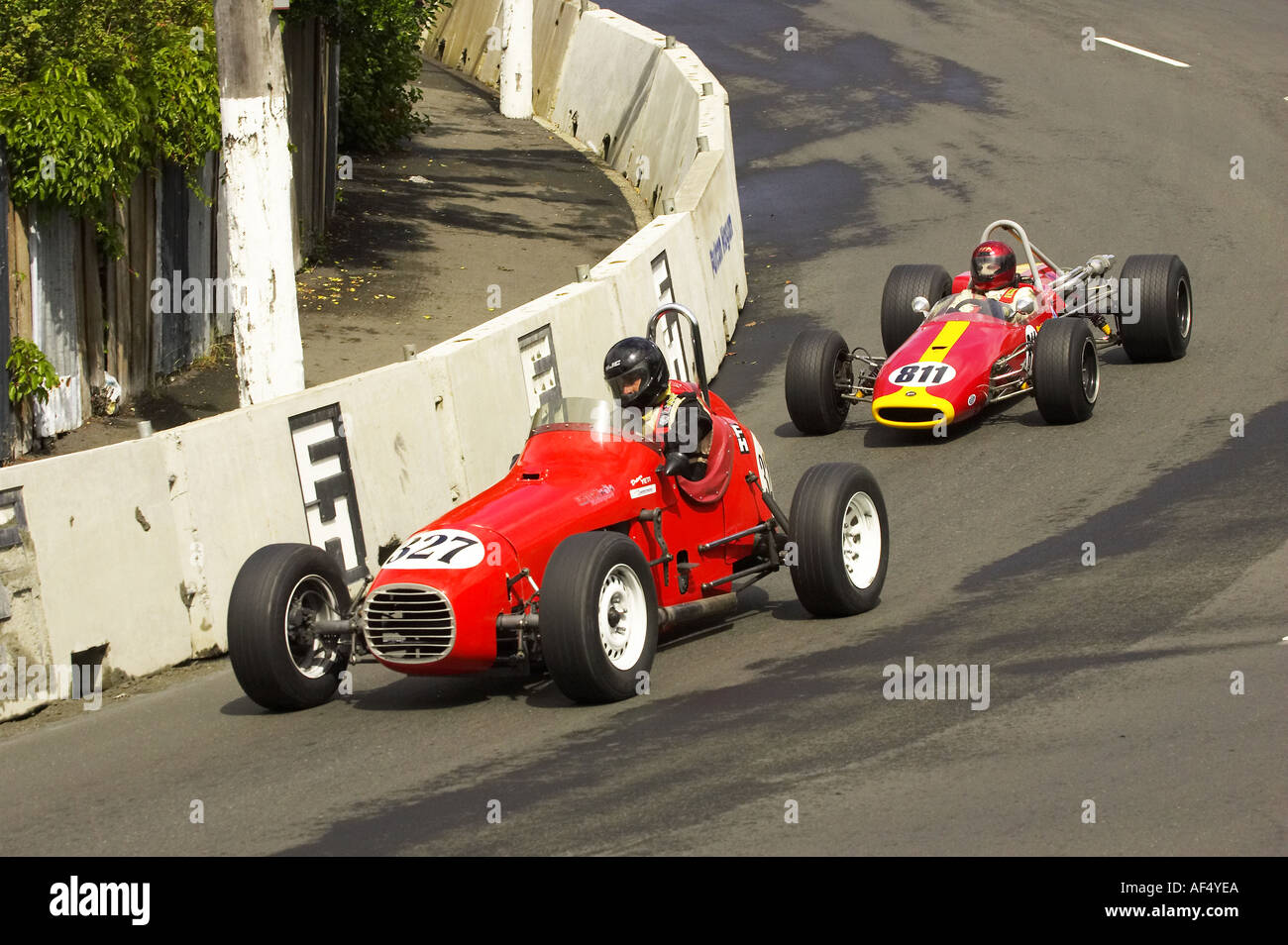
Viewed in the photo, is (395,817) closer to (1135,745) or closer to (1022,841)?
(1022,841)

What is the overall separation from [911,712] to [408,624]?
7.77 feet

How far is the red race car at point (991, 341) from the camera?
1330 cm

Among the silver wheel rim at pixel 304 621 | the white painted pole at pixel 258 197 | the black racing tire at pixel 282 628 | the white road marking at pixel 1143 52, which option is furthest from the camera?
the white road marking at pixel 1143 52

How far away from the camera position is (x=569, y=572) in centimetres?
775

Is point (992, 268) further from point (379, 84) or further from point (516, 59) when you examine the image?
point (516, 59)

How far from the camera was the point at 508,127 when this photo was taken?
26531 millimetres

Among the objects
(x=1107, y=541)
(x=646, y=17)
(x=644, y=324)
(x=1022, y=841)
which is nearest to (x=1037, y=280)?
(x=644, y=324)

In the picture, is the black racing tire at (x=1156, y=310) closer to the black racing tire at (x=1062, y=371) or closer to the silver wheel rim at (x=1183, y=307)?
the silver wheel rim at (x=1183, y=307)

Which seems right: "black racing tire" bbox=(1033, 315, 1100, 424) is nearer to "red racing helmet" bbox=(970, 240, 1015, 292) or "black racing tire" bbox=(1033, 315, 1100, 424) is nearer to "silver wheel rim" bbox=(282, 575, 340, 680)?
"red racing helmet" bbox=(970, 240, 1015, 292)

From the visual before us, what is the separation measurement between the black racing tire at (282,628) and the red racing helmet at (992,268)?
310 inches

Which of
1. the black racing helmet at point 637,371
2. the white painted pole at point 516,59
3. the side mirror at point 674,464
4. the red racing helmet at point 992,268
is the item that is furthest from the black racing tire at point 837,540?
the white painted pole at point 516,59

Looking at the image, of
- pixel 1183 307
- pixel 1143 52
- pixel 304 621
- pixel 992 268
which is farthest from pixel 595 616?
pixel 1143 52

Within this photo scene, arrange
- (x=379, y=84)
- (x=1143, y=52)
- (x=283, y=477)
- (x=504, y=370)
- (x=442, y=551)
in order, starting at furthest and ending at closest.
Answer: (x=1143, y=52)
(x=379, y=84)
(x=504, y=370)
(x=283, y=477)
(x=442, y=551)

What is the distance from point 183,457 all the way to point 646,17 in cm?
2336
